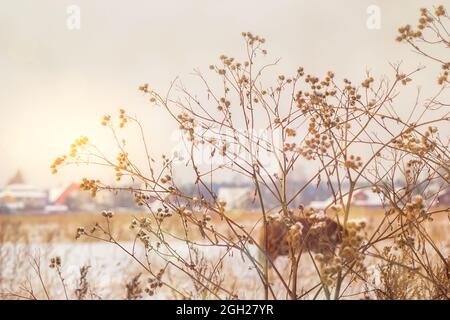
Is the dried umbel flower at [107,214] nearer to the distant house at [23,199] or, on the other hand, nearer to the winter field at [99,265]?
the winter field at [99,265]

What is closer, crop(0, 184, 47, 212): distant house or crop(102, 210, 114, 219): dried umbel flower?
crop(102, 210, 114, 219): dried umbel flower

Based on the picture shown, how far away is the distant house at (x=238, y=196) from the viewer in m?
1.99

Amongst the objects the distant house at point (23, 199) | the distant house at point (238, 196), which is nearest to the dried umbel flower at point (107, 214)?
the distant house at point (238, 196)

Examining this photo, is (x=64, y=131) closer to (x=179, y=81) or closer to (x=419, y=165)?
(x=179, y=81)

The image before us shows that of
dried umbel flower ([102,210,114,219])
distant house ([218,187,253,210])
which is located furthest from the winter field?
dried umbel flower ([102,210,114,219])

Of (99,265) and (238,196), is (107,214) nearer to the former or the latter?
(238,196)

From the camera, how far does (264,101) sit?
1433 millimetres

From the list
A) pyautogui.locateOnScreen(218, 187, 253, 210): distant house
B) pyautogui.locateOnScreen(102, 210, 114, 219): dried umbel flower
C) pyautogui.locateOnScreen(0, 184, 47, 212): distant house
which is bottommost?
pyautogui.locateOnScreen(102, 210, 114, 219): dried umbel flower

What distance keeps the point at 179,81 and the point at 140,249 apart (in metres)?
1.93

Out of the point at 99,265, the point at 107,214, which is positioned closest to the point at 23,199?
the point at 99,265

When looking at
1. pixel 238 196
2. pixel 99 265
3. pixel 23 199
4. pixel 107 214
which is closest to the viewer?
pixel 107 214

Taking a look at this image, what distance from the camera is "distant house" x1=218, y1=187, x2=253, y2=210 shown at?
1.99 m

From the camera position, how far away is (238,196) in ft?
6.82

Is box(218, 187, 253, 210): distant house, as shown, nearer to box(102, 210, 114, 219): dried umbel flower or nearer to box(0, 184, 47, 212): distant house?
box(102, 210, 114, 219): dried umbel flower
